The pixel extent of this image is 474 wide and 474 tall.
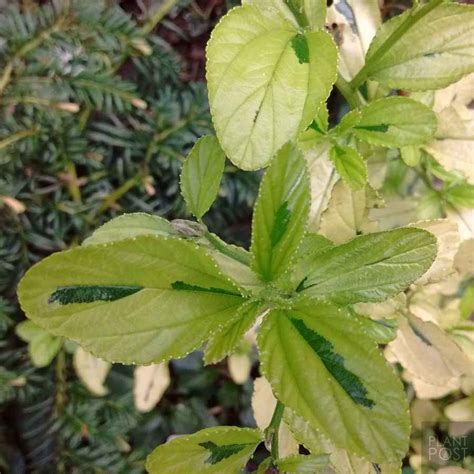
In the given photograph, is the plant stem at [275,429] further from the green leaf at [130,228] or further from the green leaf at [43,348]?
the green leaf at [43,348]

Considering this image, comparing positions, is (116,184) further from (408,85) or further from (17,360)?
(408,85)

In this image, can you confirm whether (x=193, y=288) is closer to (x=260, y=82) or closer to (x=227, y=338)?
(x=227, y=338)

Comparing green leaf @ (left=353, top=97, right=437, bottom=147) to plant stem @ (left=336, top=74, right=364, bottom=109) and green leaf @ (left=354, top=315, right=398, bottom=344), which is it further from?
green leaf @ (left=354, top=315, right=398, bottom=344)

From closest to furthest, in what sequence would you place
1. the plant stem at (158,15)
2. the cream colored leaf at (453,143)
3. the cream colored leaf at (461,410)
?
the cream colored leaf at (453,143) → the cream colored leaf at (461,410) → the plant stem at (158,15)

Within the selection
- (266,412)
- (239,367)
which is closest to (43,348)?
(239,367)

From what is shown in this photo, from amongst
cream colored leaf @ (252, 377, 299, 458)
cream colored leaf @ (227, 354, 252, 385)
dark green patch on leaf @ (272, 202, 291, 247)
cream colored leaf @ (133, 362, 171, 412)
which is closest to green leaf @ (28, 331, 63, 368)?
cream colored leaf @ (133, 362, 171, 412)

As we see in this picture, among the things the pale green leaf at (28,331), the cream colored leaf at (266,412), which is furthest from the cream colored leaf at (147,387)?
the cream colored leaf at (266,412)
